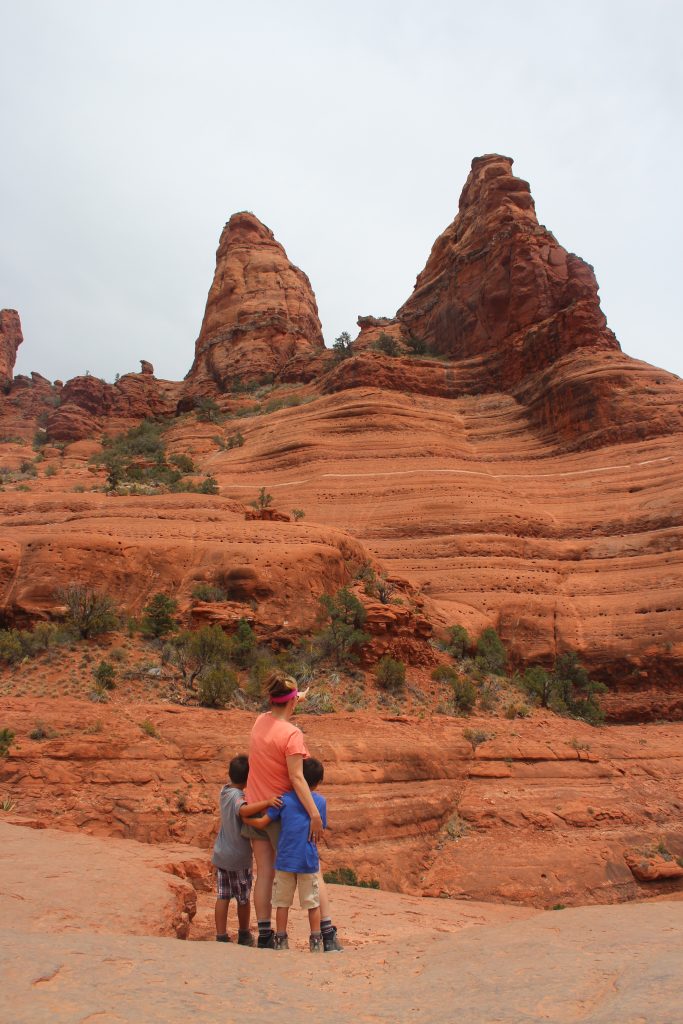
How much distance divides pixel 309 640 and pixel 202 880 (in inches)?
468

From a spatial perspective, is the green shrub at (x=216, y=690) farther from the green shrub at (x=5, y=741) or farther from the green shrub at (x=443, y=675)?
the green shrub at (x=443, y=675)

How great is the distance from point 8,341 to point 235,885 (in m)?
98.4

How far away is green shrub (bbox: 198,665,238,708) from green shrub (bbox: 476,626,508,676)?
30.8ft

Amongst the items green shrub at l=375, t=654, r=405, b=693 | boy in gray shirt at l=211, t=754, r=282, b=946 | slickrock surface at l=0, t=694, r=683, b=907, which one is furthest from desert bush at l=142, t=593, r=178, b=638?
boy in gray shirt at l=211, t=754, r=282, b=946

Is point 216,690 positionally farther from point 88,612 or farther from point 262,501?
point 262,501

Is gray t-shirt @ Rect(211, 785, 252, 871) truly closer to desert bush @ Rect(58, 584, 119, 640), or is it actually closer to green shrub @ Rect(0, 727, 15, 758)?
green shrub @ Rect(0, 727, 15, 758)

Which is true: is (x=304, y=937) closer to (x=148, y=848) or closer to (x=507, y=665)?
(x=148, y=848)

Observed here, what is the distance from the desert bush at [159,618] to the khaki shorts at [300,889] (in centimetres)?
1419

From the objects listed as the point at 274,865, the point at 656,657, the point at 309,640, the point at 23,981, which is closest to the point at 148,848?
the point at 274,865

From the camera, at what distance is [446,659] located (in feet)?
71.6

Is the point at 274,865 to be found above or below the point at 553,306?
below

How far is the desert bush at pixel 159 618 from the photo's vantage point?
18.9 m

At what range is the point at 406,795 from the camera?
1351 centimetres

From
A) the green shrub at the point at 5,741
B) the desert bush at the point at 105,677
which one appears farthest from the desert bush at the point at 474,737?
the green shrub at the point at 5,741
